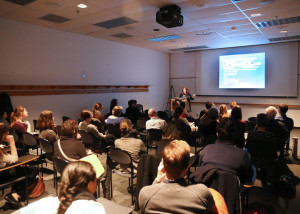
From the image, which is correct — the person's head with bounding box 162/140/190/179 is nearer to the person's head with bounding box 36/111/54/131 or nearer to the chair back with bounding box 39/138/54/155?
the chair back with bounding box 39/138/54/155

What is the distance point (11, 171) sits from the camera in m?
3.04

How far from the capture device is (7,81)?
5613 millimetres

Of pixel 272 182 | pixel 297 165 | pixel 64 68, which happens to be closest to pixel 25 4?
pixel 64 68

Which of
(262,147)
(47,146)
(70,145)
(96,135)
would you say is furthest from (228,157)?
(96,135)

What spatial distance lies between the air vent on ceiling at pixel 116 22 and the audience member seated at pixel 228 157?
422 centimetres

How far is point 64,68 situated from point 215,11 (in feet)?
15.2

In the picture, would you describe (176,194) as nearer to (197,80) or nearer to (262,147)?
(262,147)

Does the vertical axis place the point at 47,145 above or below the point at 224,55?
below

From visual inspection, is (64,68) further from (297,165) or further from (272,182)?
(297,165)

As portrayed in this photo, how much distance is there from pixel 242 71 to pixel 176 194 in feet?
30.7

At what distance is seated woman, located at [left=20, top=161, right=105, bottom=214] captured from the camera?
1.28 meters

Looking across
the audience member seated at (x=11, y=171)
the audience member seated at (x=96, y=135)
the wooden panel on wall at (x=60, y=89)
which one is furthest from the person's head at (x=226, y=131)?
the wooden panel on wall at (x=60, y=89)

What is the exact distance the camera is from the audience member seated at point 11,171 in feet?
8.96

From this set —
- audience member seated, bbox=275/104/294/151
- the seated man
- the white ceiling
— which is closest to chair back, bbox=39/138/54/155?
the seated man
